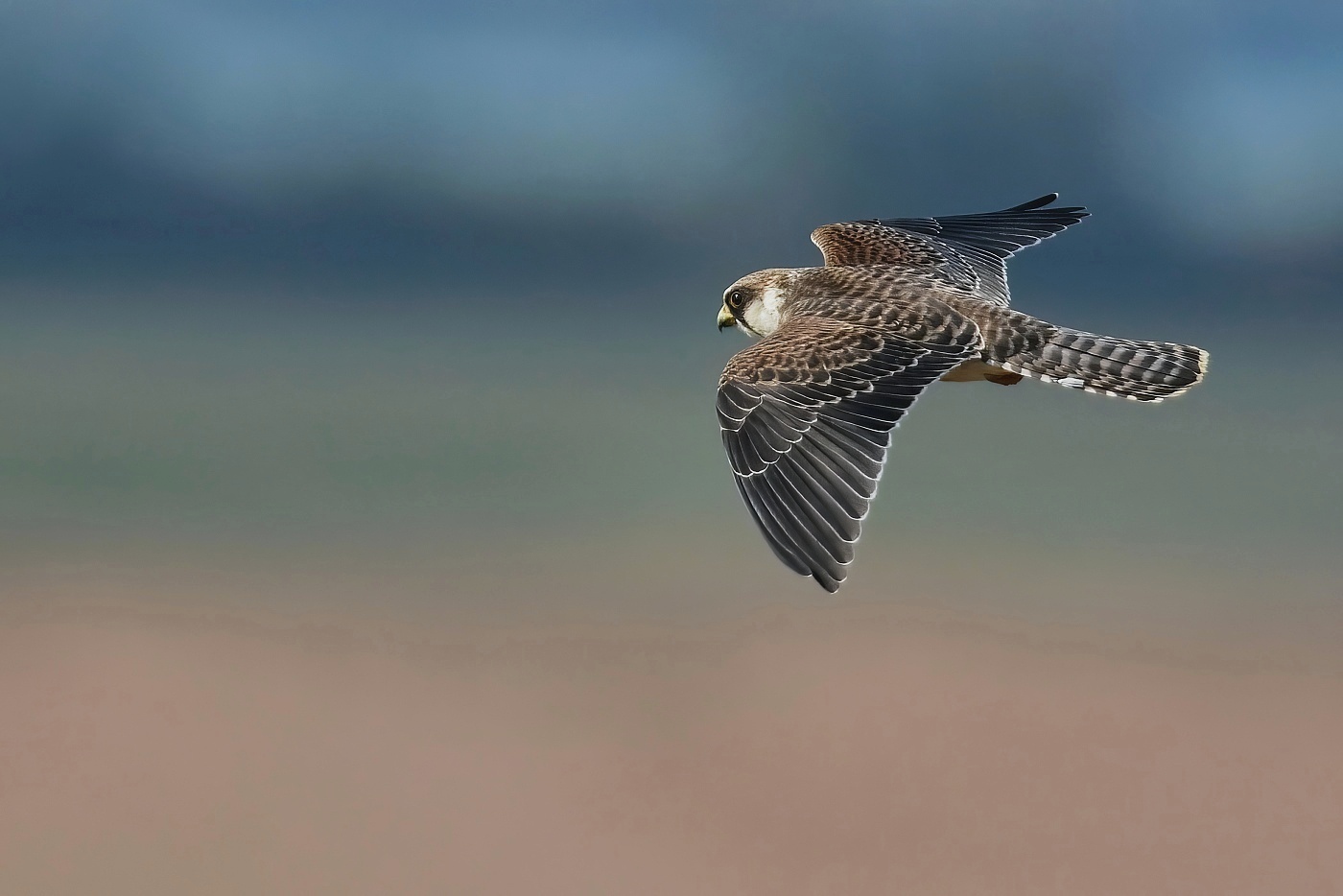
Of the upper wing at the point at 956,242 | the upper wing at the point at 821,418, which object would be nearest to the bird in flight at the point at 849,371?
the upper wing at the point at 821,418

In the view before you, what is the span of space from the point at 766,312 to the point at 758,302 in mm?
83

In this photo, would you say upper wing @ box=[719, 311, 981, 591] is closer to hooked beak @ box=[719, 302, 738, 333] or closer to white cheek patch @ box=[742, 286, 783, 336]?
white cheek patch @ box=[742, 286, 783, 336]

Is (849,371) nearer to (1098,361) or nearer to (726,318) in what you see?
(1098,361)

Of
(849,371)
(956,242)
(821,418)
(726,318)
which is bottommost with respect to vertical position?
(821,418)

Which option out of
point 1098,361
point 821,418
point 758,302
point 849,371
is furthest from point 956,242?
point 821,418

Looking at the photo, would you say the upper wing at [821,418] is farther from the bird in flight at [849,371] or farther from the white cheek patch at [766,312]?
the white cheek patch at [766,312]

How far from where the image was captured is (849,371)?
15.0 feet

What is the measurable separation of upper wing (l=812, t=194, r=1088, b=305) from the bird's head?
369 millimetres

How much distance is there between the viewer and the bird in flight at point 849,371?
13.4 ft

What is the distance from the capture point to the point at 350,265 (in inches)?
1908

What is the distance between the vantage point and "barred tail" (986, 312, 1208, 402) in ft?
15.3

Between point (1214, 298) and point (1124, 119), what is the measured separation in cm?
996

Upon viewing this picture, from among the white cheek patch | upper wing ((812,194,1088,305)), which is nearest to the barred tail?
upper wing ((812,194,1088,305))

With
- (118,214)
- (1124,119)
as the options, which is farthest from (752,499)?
(118,214)
